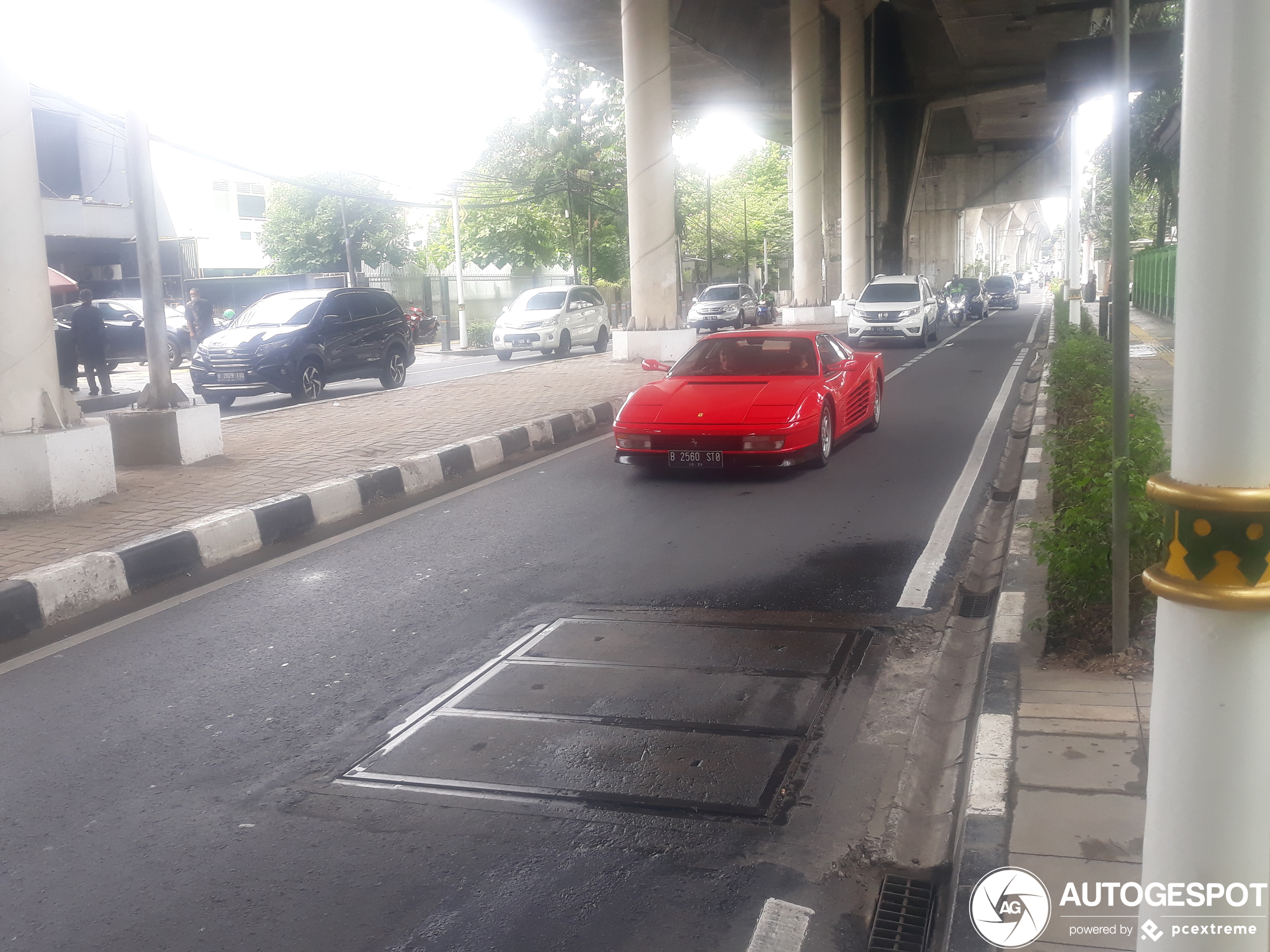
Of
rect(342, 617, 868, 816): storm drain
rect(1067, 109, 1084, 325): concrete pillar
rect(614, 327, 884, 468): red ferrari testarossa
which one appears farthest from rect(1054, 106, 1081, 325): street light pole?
rect(342, 617, 868, 816): storm drain

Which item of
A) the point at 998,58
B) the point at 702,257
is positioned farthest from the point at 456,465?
the point at 702,257

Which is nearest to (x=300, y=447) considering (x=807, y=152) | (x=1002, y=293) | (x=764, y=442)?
(x=764, y=442)

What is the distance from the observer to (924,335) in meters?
27.3

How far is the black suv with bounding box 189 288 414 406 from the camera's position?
1716 centimetres

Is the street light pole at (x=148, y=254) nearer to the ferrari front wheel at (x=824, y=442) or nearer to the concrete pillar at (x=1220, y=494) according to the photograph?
the ferrari front wheel at (x=824, y=442)

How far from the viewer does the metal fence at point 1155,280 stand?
32.3 m

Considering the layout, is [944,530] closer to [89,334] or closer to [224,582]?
[224,582]

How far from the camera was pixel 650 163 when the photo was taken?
79.9ft

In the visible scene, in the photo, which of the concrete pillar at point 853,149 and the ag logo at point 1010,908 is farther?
the concrete pillar at point 853,149

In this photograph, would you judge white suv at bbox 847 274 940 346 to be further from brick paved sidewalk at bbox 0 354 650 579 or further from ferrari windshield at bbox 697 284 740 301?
ferrari windshield at bbox 697 284 740 301

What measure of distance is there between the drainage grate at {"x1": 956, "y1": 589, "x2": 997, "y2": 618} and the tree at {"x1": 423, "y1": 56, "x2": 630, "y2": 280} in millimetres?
48144

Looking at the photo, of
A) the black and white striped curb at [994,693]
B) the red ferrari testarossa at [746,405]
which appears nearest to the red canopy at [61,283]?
the red ferrari testarossa at [746,405]

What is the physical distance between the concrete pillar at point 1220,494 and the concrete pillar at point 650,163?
22293 mm

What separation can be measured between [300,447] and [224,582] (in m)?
4.76
